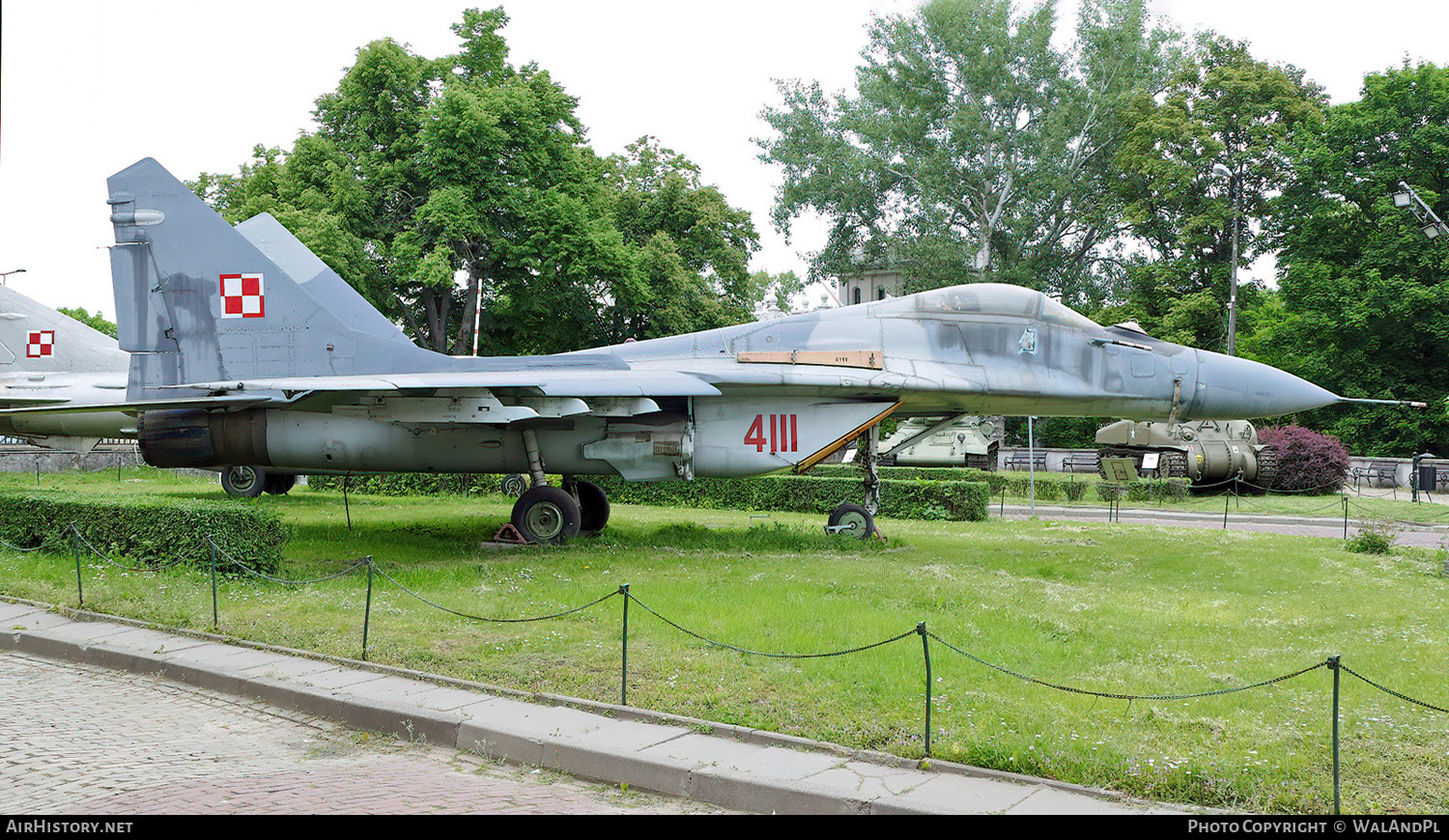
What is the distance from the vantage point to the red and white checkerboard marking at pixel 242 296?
1422 cm

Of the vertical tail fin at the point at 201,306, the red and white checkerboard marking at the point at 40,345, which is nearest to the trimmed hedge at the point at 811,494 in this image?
the vertical tail fin at the point at 201,306

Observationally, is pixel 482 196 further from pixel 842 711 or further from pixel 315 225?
pixel 842 711

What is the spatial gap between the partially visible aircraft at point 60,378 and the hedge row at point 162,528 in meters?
6.39

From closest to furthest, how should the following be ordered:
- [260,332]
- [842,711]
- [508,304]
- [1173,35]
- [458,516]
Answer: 1. [842,711]
2. [260,332]
3. [458,516]
4. [508,304]
5. [1173,35]

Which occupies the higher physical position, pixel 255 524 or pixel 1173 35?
pixel 1173 35

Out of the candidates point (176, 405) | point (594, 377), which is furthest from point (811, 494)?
point (176, 405)

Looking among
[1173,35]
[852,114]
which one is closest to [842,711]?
[852,114]

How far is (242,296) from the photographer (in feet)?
46.7

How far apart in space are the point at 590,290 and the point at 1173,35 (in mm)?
32264

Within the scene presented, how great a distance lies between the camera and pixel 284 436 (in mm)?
14523

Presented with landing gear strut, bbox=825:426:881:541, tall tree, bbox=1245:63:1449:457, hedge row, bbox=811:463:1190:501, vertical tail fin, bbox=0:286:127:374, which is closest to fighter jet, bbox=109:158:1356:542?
landing gear strut, bbox=825:426:881:541

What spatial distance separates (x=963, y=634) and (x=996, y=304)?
23.5 ft

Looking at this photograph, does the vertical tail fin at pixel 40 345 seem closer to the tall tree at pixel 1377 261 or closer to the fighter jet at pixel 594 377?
the fighter jet at pixel 594 377

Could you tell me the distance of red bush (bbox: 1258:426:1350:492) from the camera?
30.5 m
